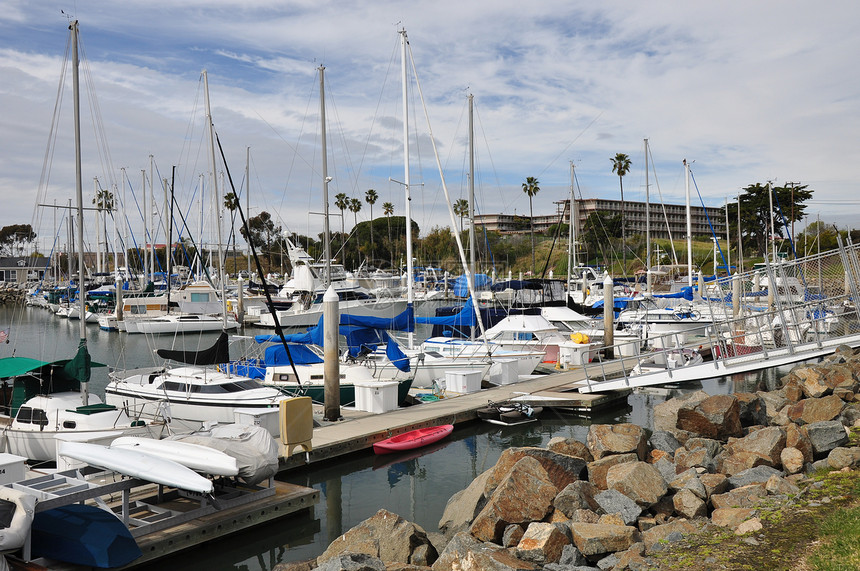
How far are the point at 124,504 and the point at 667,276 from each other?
83848 mm

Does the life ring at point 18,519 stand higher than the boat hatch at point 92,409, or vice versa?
the boat hatch at point 92,409

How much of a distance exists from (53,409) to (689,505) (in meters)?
15.4

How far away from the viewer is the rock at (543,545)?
10.5 m

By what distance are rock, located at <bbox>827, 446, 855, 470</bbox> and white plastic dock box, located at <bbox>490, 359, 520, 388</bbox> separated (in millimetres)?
16231

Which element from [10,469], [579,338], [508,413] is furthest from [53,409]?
[579,338]

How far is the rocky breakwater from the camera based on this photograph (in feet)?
34.3

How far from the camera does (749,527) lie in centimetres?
994

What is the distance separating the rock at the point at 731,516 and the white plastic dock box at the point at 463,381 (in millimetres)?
16185

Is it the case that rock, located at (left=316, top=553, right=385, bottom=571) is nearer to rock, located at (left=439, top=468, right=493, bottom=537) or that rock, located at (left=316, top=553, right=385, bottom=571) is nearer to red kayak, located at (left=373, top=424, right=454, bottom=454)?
rock, located at (left=439, top=468, right=493, bottom=537)

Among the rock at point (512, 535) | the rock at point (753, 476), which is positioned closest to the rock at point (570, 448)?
the rock at point (753, 476)

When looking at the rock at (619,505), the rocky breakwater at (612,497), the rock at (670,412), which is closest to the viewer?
the rocky breakwater at (612,497)

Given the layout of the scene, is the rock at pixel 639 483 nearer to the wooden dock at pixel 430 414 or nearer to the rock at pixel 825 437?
the rock at pixel 825 437

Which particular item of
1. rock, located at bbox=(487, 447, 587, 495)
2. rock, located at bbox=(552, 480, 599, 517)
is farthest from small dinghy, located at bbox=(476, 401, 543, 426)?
rock, located at bbox=(552, 480, 599, 517)

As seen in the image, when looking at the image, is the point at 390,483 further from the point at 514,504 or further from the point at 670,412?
the point at 670,412
